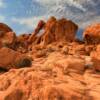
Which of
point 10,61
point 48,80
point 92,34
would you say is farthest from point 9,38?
point 48,80

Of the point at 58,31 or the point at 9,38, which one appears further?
the point at 58,31

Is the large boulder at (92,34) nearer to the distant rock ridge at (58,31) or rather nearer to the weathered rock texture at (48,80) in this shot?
the distant rock ridge at (58,31)

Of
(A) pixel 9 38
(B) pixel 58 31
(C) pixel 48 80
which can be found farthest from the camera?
(B) pixel 58 31

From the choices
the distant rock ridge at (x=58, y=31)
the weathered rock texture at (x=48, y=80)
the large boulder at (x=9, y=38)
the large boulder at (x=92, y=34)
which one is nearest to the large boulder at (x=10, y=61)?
the weathered rock texture at (x=48, y=80)

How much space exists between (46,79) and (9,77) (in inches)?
138

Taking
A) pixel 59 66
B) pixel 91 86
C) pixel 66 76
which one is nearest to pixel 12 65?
pixel 59 66

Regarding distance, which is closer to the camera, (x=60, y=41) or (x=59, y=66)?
(x=59, y=66)

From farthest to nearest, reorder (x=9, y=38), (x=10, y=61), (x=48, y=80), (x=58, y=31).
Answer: (x=58, y=31) → (x=9, y=38) → (x=10, y=61) → (x=48, y=80)

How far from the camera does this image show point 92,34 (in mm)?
60594

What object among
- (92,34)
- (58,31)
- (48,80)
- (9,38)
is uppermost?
(58,31)

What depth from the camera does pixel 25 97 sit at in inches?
664

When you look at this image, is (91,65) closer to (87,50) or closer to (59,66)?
(59,66)

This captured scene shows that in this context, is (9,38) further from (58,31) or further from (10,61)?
(10,61)

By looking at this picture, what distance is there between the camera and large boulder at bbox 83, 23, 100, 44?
59.9 meters
